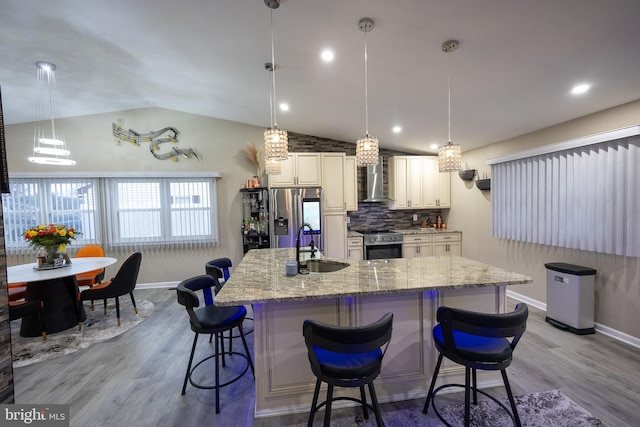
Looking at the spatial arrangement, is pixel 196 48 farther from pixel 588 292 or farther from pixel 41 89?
pixel 588 292

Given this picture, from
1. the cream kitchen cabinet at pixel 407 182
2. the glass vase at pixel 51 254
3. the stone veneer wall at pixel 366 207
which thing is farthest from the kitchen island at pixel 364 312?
the stone veneer wall at pixel 366 207

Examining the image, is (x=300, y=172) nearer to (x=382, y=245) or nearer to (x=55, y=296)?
(x=382, y=245)

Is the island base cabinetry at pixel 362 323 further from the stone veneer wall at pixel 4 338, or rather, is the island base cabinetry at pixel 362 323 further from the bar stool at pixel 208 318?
the stone veneer wall at pixel 4 338

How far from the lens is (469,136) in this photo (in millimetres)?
4098

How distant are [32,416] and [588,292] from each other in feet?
16.0

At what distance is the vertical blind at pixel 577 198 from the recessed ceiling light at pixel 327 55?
116 inches

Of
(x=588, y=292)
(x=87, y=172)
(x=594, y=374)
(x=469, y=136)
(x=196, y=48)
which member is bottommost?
(x=594, y=374)

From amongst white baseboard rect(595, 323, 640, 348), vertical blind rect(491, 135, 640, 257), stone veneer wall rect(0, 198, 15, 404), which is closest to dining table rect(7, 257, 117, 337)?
stone veneer wall rect(0, 198, 15, 404)

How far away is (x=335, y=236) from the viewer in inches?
184

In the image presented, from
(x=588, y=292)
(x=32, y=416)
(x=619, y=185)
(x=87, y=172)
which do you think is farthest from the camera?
(x=87, y=172)

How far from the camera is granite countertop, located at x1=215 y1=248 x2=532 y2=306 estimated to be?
167 centimetres

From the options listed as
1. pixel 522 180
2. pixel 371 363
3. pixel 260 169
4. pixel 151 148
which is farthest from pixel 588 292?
pixel 151 148

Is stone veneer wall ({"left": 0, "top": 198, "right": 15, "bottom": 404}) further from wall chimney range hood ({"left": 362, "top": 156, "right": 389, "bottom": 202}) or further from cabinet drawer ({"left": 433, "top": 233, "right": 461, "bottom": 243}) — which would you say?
cabinet drawer ({"left": 433, "top": 233, "right": 461, "bottom": 243})

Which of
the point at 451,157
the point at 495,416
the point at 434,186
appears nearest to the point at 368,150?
the point at 451,157
